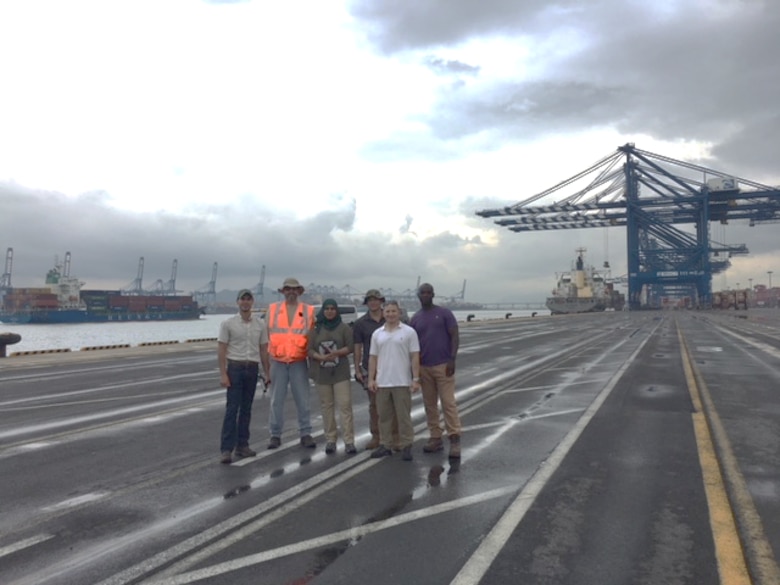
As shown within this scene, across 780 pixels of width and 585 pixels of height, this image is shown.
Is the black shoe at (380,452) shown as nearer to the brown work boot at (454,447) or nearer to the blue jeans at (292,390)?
the brown work boot at (454,447)

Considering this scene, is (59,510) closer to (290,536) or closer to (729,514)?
(290,536)

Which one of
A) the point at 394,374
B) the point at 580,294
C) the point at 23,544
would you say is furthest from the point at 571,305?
the point at 23,544

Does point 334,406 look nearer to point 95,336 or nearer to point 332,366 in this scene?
point 332,366

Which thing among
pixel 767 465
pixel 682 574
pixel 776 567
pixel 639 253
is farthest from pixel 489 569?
pixel 639 253

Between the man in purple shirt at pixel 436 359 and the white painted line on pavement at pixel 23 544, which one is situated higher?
the man in purple shirt at pixel 436 359

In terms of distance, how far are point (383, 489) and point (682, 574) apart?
2.63m

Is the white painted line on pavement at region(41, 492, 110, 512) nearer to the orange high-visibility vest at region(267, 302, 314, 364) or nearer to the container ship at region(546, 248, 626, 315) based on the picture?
the orange high-visibility vest at region(267, 302, 314, 364)

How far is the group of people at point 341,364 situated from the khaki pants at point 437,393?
1cm

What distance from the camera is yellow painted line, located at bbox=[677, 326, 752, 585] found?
399 centimetres

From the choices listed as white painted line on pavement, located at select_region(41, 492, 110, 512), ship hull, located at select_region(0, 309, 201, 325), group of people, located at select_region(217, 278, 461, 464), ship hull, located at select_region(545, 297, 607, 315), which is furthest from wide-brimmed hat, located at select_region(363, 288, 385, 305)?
ship hull, located at select_region(0, 309, 201, 325)

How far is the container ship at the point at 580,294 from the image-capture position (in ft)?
343

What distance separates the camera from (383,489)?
5832 millimetres

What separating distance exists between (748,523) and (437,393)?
3.52 metres

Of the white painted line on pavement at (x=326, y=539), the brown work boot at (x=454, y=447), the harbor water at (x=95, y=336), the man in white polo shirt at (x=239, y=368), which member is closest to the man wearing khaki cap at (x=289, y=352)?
the man in white polo shirt at (x=239, y=368)
